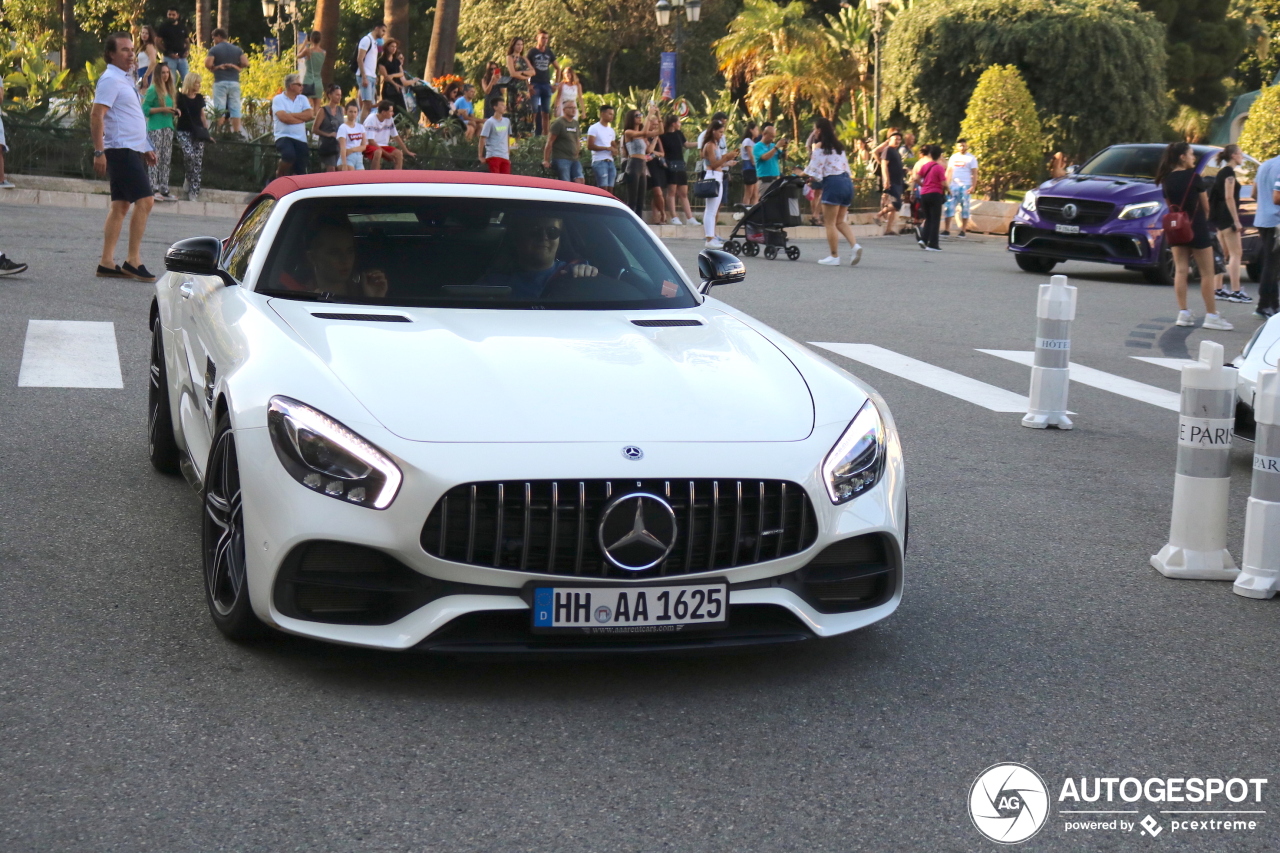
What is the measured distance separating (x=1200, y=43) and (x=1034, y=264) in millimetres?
37152

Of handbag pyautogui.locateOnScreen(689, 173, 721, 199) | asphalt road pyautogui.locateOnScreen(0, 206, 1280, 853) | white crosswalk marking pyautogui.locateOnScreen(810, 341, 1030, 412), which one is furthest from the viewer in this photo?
handbag pyautogui.locateOnScreen(689, 173, 721, 199)

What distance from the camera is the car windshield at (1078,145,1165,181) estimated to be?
20156 mm

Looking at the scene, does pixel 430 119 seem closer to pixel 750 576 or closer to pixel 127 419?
pixel 127 419

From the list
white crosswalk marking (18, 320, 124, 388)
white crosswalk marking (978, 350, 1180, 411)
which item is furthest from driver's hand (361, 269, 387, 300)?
white crosswalk marking (978, 350, 1180, 411)

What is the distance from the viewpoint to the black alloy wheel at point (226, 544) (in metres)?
4.43

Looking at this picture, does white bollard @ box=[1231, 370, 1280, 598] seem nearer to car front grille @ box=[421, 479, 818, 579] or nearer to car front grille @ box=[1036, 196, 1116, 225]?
car front grille @ box=[421, 479, 818, 579]

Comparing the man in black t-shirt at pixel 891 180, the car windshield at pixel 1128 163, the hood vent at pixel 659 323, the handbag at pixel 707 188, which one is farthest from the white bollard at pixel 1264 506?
the man in black t-shirt at pixel 891 180

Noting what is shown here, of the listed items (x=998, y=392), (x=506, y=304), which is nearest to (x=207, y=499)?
(x=506, y=304)

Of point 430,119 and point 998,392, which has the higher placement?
point 430,119

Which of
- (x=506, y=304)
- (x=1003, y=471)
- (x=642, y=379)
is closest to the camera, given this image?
(x=642, y=379)

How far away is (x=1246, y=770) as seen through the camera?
397 centimetres

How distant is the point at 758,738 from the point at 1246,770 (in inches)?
48.7

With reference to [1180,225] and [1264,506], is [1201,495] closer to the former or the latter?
[1264,506]

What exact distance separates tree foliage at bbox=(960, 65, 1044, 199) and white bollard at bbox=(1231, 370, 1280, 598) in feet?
96.0
